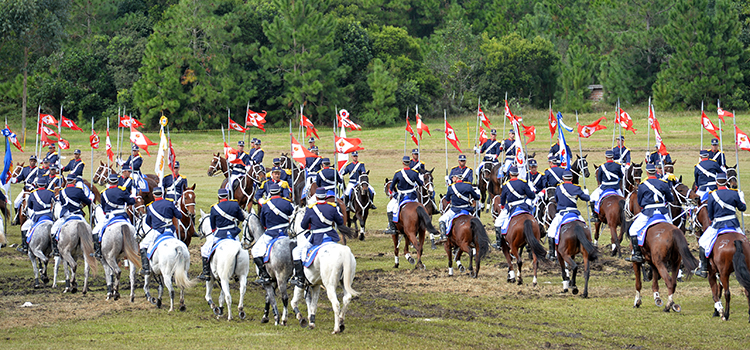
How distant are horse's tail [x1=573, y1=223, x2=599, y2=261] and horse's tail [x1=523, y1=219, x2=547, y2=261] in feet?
3.25

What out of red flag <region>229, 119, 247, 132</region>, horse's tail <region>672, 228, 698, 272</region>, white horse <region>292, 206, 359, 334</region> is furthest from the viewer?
red flag <region>229, 119, 247, 132</region>

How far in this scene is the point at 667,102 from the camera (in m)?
66.4

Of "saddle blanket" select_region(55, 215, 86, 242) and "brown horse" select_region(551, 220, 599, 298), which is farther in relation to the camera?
"saddle blanket" select_region(55, 215, 86, 242)

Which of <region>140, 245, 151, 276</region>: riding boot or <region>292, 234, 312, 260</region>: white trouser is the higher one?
<region>292, 234, 312, 260</region>: white trouser

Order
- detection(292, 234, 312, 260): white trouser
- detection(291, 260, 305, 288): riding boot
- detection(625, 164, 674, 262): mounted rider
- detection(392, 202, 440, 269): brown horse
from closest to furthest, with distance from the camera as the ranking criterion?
detection(291, 260, 305, 288): riding boot, detection(292, 234, 312, 260): white trouser, detection(625, 164, 674, 262): mounted rider, detection(392, 202, 440, 269): brown horse

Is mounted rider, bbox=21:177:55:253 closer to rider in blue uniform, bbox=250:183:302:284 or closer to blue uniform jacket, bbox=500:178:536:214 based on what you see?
rider in blue uniform, bbox=250:183:302:284

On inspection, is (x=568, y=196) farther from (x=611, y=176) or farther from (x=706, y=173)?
(x=706, y=173)

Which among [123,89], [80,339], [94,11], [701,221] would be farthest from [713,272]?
[94,11]

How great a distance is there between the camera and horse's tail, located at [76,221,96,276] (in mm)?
16938

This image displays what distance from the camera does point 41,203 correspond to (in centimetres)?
1839

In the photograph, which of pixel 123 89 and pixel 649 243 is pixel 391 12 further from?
pixel 649 243

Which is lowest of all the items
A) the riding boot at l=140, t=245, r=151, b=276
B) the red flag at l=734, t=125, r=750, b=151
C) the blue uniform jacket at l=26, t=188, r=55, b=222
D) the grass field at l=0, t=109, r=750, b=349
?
the grass field at l=0, t=109, r=750, b=349

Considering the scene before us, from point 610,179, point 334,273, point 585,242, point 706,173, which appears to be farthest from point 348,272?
point 706,173

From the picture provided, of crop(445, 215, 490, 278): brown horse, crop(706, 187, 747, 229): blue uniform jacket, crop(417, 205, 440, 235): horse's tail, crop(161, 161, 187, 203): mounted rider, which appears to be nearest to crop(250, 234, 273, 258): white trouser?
crop(445, 215, 490, 278): brown horse
